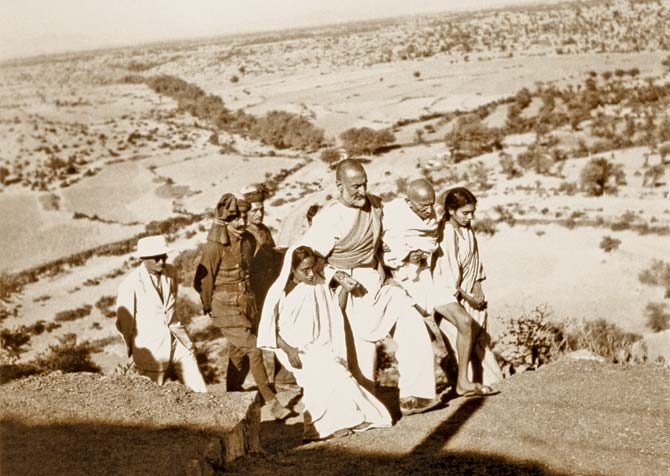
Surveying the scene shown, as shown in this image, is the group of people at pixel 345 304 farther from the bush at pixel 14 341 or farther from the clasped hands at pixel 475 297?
the bush at pixel 14 341

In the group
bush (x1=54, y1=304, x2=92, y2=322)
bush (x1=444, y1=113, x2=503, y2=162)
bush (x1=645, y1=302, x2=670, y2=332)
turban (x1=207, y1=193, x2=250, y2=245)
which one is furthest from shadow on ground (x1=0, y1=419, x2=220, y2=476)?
bush (x1=444, y1=113, x2=503, y2=162)

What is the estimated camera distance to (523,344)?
30.1 feet

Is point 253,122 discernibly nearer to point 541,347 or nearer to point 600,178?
point 600,178

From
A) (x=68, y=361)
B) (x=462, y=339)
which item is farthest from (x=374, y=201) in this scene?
(x=68, y=361)

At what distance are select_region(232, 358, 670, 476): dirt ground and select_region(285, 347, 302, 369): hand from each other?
633 mm

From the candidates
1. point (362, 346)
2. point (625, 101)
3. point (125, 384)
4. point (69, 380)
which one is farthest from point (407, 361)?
point (625, 101)

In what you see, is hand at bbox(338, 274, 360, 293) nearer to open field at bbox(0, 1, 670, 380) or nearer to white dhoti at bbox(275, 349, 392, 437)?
white dhoti at bbox(275, 349, 392, 437)

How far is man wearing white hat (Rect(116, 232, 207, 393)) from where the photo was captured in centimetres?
736

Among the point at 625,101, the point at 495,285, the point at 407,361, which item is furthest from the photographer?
the point at 625,101

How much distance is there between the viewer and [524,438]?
5.82 m

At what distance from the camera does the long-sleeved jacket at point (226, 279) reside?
24.9 ft

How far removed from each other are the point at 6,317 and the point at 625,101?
28.3 metres

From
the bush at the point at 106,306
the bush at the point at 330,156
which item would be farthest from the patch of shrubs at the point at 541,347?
the bush at the point at 330,156

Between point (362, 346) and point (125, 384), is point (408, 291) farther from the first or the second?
point (125, 384)
